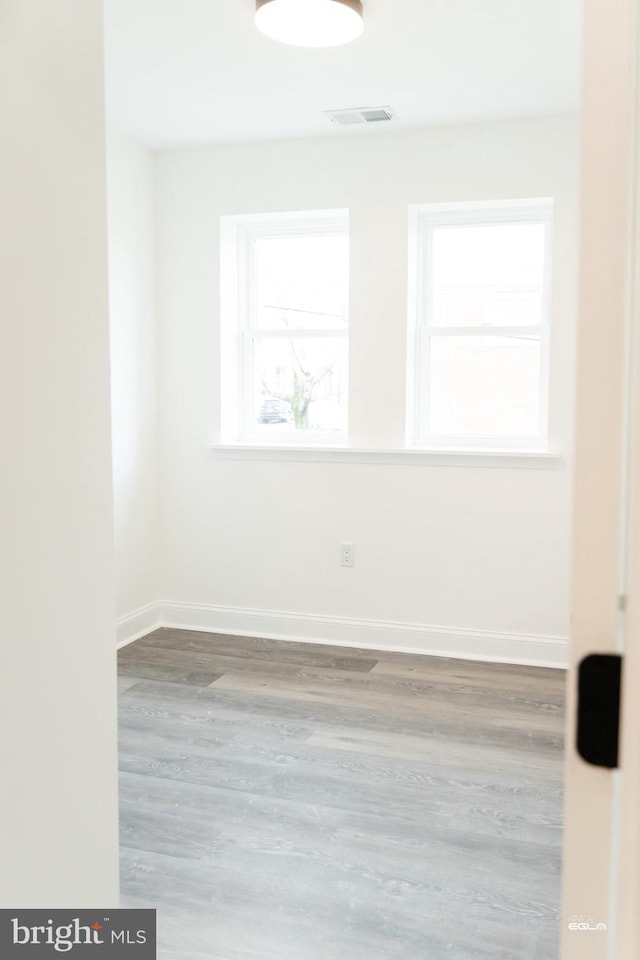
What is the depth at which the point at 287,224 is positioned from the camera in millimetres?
4688

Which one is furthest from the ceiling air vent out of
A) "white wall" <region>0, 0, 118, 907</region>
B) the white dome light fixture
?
"white wall" <region>0, 0, 118, 907</region>

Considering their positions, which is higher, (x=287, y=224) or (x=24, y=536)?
(x=287, y=224)

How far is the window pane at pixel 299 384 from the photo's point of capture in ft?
15.3

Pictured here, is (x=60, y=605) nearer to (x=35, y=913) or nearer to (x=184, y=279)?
(x=35, y=913)

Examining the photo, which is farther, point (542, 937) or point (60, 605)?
point (542, 937)

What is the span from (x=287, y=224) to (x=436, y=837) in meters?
3.27

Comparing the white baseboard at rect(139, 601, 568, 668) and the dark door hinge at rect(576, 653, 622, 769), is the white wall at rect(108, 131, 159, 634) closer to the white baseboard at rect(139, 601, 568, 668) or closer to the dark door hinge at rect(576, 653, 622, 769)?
the white baseboard at rect(139, 601, 568, 668)

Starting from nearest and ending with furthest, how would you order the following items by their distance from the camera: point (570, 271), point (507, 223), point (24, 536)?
point (24, 536)
point (570, 271)
point (507, 223)

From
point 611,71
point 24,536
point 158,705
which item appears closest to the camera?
point 611,71

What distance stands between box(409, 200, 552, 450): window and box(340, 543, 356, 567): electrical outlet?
0.66 metres

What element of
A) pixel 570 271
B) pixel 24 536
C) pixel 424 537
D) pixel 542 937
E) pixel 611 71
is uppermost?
pixel 570 271

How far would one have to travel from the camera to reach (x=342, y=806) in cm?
275

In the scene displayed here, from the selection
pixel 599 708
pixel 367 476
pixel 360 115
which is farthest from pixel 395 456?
pixel 599 708

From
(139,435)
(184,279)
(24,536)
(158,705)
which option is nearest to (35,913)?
(24,536)
